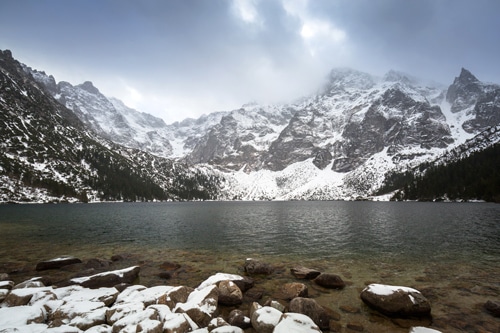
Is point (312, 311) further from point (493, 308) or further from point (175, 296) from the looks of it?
point (493, 308)

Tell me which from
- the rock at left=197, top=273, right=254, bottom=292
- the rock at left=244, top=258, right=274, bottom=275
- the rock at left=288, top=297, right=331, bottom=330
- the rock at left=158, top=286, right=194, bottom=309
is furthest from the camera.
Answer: the rock at left=244, top=258, right=274, bottom=275

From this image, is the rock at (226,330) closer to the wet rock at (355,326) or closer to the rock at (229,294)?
the rock at (229,294)

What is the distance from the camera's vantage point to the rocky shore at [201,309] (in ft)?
40.4

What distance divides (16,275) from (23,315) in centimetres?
1493

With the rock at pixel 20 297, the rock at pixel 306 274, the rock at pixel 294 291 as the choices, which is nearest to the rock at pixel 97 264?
the rock at pixel 20 297

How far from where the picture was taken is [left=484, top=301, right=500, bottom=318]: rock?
1495 centimetres

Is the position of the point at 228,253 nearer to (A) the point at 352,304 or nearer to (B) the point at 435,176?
(A) the point at 352,304

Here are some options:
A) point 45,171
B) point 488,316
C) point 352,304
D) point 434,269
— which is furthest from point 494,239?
point 45,171

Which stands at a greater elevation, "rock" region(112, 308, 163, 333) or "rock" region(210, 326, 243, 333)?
"rock" region(112, 308, 163, 333)

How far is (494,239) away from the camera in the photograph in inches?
1587

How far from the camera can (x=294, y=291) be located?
724 inches

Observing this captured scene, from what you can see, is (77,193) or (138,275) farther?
(77,193)

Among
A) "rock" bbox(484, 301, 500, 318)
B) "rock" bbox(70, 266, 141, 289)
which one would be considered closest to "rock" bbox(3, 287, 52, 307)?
"rock" bbox(70, 266, 141, 289)

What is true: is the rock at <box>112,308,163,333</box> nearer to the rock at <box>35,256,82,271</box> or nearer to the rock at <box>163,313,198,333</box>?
the rock at <box>163,313,198,333</box>
